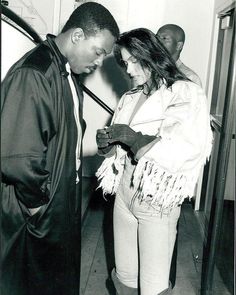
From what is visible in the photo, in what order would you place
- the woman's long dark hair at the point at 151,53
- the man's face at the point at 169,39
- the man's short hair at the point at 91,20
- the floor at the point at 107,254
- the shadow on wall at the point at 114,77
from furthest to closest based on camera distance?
1. the shadow on wall at the point at 114,77
2. the man's face at the point at 169,39
3. the floor at the point at 107,254
4. the woman's long dark hair at the point at 151,53
5. the man's short hair at the point at 91,20

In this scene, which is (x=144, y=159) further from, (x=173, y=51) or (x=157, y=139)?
(x=173, y=51)

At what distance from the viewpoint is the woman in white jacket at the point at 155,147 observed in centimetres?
185

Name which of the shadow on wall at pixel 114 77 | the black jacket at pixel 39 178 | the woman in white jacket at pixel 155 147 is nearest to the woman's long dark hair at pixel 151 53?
the woman in white jacket at pixel 155 147

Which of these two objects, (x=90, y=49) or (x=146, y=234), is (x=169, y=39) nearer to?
(x=90, y=49)

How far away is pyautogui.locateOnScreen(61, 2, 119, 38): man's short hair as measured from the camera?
5.93 ft

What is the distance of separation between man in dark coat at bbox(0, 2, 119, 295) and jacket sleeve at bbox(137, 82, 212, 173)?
1.26 ft

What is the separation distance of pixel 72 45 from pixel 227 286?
2.19m

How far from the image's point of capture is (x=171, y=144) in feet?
6.00

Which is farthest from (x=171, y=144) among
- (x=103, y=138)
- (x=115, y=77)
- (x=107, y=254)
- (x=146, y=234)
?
(x=115, y=77)

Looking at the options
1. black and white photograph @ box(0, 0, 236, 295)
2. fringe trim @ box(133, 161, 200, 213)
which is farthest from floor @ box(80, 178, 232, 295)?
fringe trim @ box(133, 161, 200, 213)

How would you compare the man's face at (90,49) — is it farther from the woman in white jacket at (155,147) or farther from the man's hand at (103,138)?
the man's hand at (103,138)

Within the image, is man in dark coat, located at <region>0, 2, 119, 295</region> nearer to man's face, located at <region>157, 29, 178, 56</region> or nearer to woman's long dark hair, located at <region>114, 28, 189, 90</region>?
woman's long dark hair, located at <region>114, 28, 189, 90</region>

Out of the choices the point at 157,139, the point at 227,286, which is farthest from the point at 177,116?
the point at 227,286

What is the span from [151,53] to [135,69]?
108 mm
